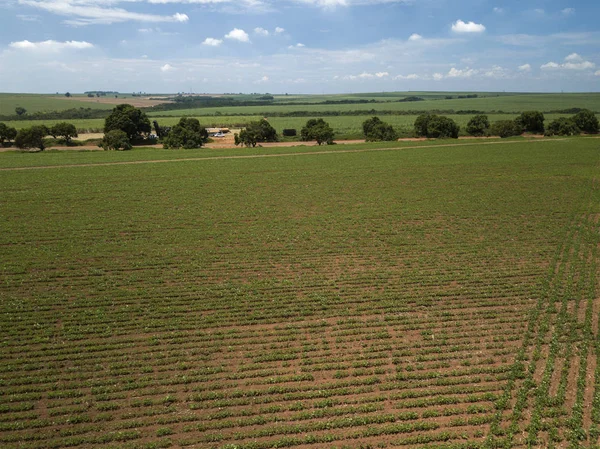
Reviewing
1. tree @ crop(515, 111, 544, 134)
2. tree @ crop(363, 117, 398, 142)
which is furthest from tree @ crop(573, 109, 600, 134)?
tree @ crop(363, 117, 398, 142)

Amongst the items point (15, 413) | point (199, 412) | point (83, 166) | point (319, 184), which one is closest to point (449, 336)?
point (199, 412)

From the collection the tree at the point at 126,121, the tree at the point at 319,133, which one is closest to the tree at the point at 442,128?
the tree at the point at 319,133

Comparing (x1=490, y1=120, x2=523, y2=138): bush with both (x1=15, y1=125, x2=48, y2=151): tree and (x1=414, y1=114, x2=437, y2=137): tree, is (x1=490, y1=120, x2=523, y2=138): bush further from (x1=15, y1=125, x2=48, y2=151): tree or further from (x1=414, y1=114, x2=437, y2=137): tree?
(x1=15, y1=125, x2=48, y2=151): tree

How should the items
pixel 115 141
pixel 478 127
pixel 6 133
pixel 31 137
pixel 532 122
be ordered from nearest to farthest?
1. pixel 31 137
2. pixel 115 141
3. pixel 6 133
4. pixel 478 127
5. pixel 532 122

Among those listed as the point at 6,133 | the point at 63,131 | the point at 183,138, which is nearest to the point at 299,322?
the point at 183,138

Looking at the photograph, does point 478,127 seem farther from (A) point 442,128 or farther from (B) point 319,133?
(B) point 319,133

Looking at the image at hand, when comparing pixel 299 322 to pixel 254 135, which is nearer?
pixel 299 322
